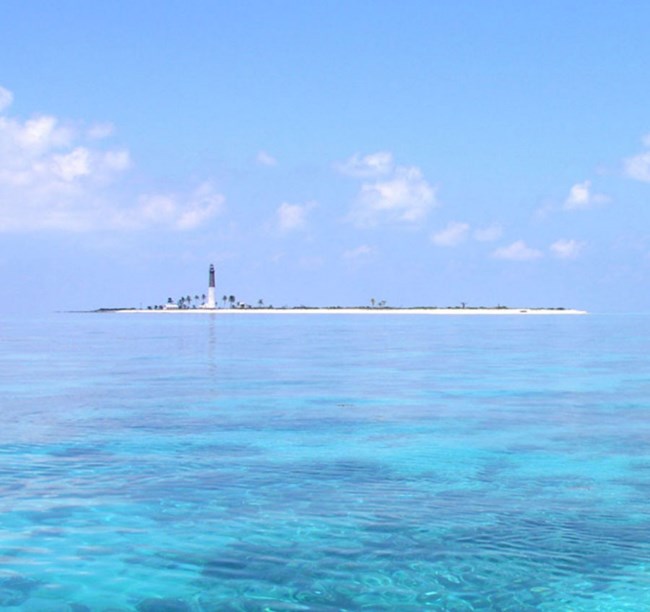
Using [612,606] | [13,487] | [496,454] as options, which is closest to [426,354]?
[496,454]

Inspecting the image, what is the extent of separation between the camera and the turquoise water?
33.5ft

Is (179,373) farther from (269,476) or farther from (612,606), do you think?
(612,606)

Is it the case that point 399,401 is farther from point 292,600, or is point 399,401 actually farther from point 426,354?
point 426,354

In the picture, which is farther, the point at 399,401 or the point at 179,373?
the point at 179,373

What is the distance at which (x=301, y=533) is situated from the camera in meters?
12.2

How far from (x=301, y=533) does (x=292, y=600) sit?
2456 mm

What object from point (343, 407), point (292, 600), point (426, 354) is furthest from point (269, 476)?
point (426, 354)

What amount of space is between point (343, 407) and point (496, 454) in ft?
29.8

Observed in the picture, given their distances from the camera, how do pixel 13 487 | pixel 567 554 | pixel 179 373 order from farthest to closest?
pixel 179 373 < pixel 13 487 < pixel 567 554

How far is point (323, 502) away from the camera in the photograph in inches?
551

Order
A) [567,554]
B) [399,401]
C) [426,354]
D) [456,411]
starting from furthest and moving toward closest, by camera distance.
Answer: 1. [426,354]
2. [399,401]
3. [456,411]
4. [567,554]

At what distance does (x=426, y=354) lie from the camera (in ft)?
186

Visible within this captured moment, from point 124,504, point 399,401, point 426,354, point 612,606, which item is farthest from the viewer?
point 426,354

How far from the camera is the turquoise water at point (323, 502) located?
402 inches
